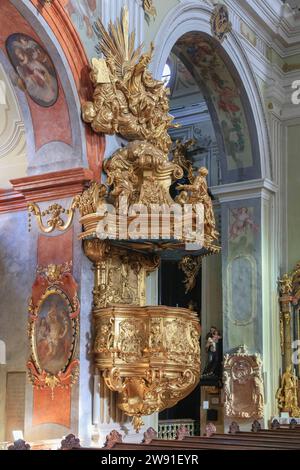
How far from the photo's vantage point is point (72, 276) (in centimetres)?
767

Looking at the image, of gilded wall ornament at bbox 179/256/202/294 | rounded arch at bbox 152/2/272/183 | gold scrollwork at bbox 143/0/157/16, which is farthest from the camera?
gilded wall ornament at bbox 179/256/202/294

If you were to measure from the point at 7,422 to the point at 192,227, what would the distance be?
127 inches

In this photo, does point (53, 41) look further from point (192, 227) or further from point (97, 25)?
point (192, 227)

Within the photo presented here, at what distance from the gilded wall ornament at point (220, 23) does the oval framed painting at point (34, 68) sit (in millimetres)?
4077

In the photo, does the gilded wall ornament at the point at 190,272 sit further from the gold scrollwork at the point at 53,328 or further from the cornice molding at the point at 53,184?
the gold scrollwork at the point at 53,328

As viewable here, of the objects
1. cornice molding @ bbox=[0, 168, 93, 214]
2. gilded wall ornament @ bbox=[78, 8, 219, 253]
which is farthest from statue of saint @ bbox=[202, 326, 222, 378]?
cornice molding @ bbox=[0, 168, 93, 214]

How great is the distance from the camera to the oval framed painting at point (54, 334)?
7.55 metres

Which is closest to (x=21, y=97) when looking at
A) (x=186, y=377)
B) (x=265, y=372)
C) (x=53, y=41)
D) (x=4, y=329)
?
(x=53, y=41)

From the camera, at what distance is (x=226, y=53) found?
11.6 metres

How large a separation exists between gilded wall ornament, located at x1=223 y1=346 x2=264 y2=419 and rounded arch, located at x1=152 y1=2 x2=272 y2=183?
2.97 meters

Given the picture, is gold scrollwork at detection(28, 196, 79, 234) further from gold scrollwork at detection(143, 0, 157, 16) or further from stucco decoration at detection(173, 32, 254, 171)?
stucco decoration at detection(173, 32, 254, 171)

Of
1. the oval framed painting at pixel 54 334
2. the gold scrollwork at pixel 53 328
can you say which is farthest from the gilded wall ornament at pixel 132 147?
the oval framed painting at pixel 54 334

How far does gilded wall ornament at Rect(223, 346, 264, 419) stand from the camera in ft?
38.3

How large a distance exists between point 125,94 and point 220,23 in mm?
3902
